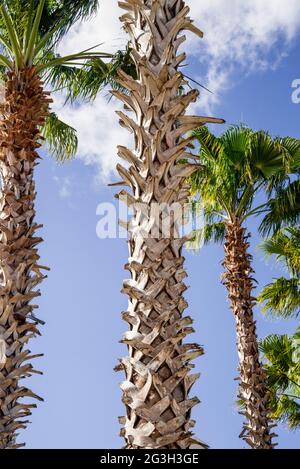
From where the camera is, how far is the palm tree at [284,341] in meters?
13.0

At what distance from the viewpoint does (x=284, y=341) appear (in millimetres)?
14094

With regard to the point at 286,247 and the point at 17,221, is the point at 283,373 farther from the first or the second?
the point at 17,221

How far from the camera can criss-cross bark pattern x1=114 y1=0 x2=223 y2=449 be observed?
289cm

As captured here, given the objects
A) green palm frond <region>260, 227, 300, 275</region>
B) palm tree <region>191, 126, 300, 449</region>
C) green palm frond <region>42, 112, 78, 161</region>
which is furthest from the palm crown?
green palm frond <region>260, 227, 300, 275</region>

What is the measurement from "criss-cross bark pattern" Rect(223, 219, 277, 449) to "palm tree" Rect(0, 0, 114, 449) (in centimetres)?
515

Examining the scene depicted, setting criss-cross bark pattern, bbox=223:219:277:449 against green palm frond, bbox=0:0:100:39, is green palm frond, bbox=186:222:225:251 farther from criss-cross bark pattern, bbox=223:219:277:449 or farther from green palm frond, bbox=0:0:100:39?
green palm frond, bbox=0:0:100:39

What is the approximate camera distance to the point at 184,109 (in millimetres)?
3682

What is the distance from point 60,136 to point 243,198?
434cm

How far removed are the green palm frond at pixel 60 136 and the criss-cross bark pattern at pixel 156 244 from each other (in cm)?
667

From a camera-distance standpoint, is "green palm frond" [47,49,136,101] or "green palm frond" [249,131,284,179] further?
"green palm frond" [249,131,284,179]

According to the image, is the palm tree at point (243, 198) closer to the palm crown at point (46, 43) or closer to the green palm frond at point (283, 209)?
the green palm frond at point (283, 209)

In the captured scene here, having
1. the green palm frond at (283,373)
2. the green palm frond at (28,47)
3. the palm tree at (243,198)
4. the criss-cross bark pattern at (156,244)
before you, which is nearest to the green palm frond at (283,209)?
the palm tree at (243,198)

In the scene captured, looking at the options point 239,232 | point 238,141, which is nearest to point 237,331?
point 239,232
